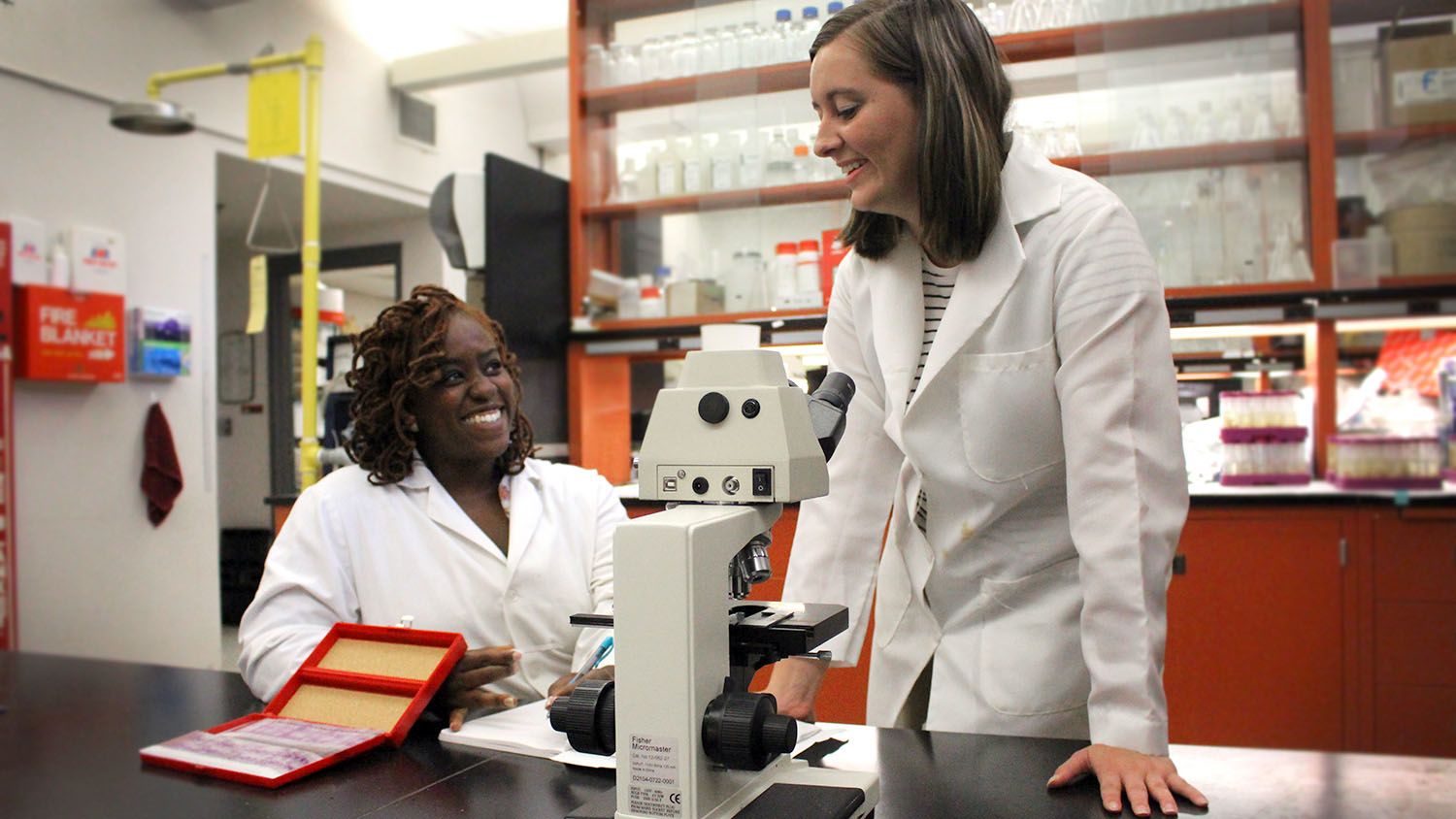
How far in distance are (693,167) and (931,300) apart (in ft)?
8.85

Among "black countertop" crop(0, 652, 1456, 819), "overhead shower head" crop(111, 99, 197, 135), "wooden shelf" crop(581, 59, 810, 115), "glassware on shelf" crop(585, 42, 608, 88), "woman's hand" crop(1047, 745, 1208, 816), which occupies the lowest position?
"black countertop" crop(0, 652, 1456, 819)

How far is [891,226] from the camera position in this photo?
136 cm

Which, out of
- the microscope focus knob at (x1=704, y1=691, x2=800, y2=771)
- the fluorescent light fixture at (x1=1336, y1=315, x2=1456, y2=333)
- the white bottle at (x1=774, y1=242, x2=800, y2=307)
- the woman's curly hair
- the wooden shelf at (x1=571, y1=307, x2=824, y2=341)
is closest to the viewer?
the microscope focus knob at (x1=704, y1=691, x2=800, y2=771)

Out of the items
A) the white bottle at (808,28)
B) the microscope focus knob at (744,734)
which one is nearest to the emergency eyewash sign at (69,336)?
the white bottle at (808,28)

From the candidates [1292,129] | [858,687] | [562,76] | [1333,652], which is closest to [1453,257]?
[1292,129]

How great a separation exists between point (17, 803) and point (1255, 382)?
3.38 m

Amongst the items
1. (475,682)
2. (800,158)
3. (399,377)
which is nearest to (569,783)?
(475,682)

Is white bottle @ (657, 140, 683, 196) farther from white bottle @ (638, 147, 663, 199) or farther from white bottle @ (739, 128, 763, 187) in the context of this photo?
white bottle @ (739, 128, 763, 187)

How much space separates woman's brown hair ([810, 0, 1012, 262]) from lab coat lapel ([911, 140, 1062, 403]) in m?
0.02

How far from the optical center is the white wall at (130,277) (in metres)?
3.79

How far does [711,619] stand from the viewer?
0.83 m

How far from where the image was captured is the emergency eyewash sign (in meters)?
3.66

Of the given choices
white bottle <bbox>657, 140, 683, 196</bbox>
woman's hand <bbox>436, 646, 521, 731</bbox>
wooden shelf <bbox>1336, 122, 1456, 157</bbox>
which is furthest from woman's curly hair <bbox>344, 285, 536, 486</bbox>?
wooden shelf <bbox>1336, 122, 1456, 157</bbox>

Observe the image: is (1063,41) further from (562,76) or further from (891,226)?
(562,76)
